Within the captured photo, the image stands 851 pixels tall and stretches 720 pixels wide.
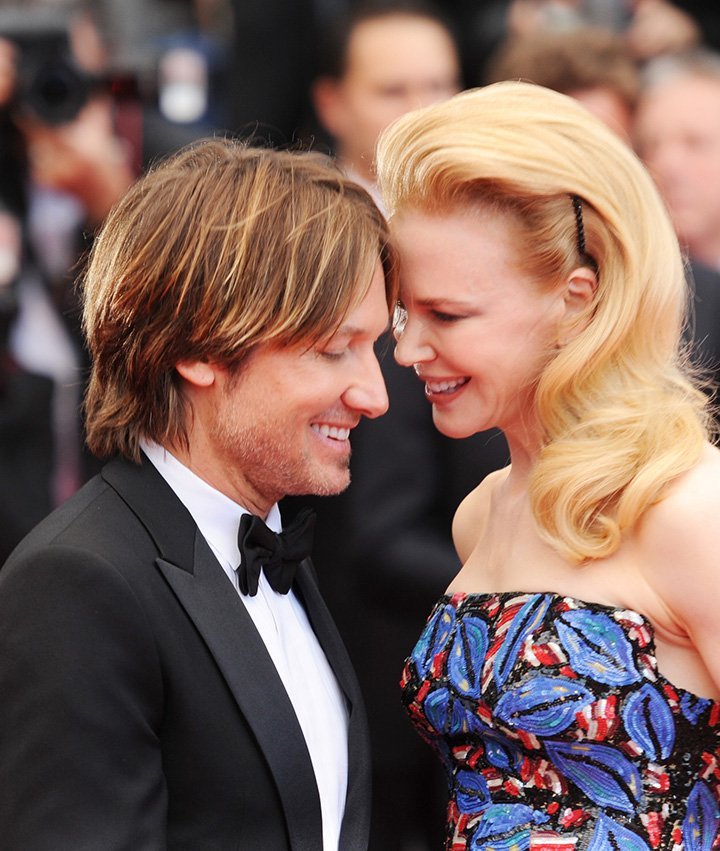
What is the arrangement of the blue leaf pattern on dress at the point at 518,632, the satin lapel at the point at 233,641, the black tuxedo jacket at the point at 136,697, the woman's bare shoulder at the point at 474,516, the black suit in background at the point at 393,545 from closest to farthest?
1. the black tuxedo jacket at the point at 136,697
2. the satin lapel at the point at 233,641
3. the blue leaf pattern on dress at the point at 518,632
4. the woman's bare shoulder at the point at 474,516
5. the black suit in background at the point at 393,545

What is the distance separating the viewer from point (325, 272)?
206cm

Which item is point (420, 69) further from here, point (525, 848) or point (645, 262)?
point (525, 848)

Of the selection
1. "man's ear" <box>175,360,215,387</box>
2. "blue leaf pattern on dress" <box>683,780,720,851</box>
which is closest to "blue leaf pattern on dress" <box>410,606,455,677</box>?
"blue leaf pattern on dress" <box>683,780,720,851</box>

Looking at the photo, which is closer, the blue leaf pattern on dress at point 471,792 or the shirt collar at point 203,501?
the shirt collar at point 203,501

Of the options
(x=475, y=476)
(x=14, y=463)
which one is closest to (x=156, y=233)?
(x=475, y=476)

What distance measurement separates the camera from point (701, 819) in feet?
6.84

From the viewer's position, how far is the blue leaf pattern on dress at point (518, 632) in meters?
2.11

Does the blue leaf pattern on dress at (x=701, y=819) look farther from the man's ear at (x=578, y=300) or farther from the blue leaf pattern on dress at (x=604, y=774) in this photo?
the man's ear at (x=578, y=300)

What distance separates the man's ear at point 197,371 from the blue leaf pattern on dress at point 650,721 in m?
0.83

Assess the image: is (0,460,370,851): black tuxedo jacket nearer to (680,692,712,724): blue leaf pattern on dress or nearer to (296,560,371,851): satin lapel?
(296,560,371,851): satin lapel

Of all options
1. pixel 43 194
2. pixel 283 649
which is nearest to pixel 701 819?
pixel 283 649

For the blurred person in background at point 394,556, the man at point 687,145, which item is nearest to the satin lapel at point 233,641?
the blurred person in background at point 394,556

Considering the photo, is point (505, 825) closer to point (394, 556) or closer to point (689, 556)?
point (689, 556)

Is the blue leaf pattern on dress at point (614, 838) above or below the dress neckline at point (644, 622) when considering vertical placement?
below
